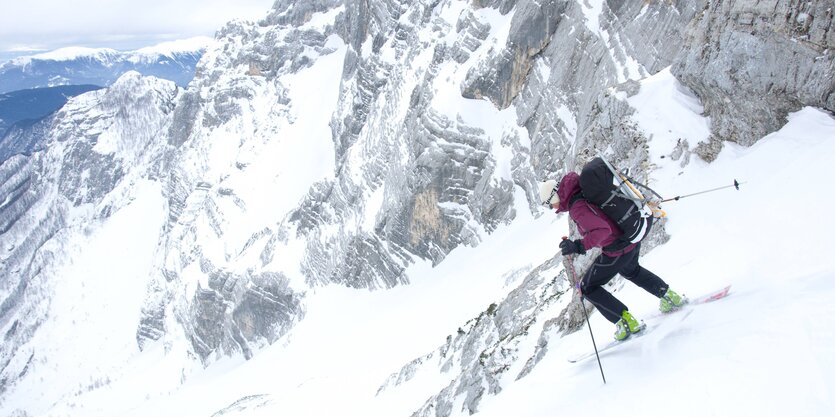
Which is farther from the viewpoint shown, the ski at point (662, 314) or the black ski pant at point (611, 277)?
the black ski pant at point (611, 277)

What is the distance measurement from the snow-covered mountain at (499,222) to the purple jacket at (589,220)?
1.56 m

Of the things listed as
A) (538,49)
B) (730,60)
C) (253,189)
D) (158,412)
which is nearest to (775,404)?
(730,60)

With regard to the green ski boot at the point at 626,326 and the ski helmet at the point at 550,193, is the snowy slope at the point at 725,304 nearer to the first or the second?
the green ski boot at the point at 626,326

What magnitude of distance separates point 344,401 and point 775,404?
1291 inches

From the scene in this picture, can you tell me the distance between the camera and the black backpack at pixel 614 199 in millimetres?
7719

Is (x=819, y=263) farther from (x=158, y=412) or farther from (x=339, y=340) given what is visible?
(x=158, y=412)

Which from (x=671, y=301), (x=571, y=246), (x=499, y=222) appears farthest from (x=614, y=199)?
(x=499, y=222)

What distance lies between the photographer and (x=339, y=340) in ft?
222

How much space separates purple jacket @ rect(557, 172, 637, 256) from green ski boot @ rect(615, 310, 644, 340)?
1011mm

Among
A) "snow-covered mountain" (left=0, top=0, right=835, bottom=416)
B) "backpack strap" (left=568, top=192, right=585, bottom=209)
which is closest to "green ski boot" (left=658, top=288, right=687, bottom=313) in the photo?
"snow-covered mountain" (left=0, top=0, right=835, bottom=416)

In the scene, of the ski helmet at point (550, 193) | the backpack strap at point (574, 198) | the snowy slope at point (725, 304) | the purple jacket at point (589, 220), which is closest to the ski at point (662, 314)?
the snowy slope at point (725, 304)

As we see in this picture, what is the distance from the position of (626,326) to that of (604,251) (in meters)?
1.24

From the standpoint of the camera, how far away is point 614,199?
26.0 ft

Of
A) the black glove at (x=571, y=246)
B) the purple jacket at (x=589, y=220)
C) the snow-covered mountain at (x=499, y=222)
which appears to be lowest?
the snow-covered mountain at (x=499, y=222)
